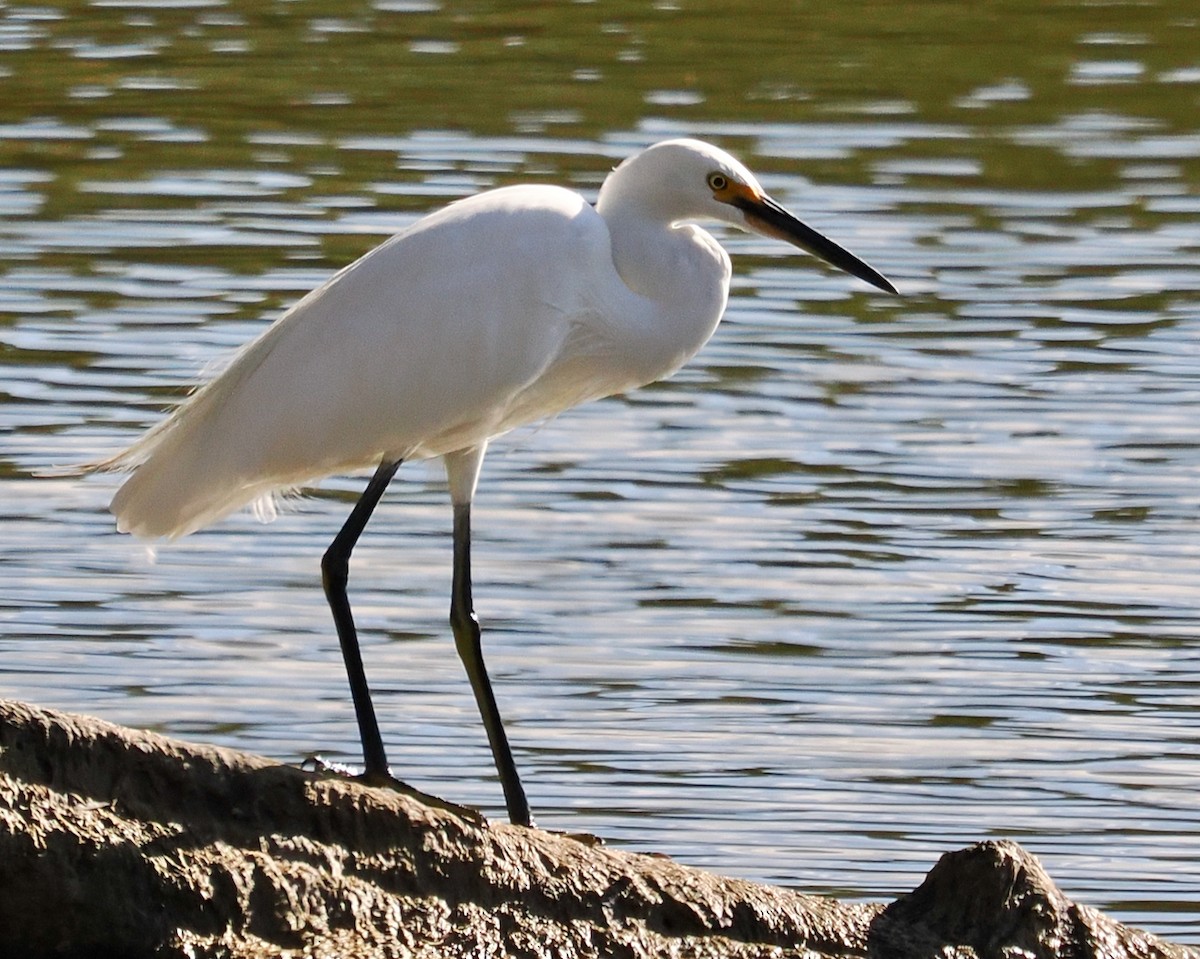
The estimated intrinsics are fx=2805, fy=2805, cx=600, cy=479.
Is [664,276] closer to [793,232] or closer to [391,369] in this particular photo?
[793,232]

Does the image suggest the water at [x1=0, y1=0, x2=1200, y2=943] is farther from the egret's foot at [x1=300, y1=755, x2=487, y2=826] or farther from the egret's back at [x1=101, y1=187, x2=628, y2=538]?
the egret's back at [x1=101, y1=187, x2=628, y2=538]

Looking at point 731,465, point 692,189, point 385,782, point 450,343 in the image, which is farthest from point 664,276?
point 731,465

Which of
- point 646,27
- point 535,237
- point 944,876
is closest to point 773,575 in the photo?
point 535,237

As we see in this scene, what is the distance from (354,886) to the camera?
5.12m

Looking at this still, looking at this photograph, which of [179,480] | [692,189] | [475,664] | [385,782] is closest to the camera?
[385,782]

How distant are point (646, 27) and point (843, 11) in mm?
1318

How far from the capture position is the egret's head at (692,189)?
676cm

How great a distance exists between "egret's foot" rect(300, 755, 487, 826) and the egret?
156 mm

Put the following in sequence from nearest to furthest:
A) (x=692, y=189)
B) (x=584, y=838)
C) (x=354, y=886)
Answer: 1. (x=354, y=886)
2. (x=584, y=838)
3. (x=692, y=189)

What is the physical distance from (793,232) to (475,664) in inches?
52.4

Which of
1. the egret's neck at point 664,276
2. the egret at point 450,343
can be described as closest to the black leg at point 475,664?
the egret at point 450,343

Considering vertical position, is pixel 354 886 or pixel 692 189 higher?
pixel 692 189

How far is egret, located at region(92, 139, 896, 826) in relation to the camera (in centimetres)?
662

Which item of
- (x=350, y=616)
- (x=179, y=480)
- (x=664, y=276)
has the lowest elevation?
(x=350, y=616)
